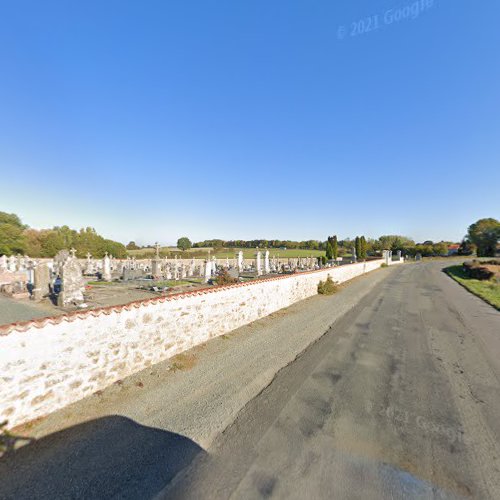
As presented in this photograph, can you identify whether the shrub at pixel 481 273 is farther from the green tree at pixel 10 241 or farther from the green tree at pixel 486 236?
the green tree at pixel 10 241

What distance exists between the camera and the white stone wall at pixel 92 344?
3.90 metres

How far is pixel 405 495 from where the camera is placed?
9.43 feet

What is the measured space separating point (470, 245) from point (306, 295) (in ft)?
298

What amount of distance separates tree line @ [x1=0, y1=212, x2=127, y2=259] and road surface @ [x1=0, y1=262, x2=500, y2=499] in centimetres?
4371

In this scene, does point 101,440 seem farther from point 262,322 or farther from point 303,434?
point 262,322

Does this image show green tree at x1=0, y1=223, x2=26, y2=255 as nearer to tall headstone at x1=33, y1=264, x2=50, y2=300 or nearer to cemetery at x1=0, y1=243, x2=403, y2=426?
tall headstone at x1=33, y1=264, x2=50, y2=300

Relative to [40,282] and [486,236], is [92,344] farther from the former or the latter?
[486,236]

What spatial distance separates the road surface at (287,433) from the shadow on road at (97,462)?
15 millimetres

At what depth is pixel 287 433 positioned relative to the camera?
388cm

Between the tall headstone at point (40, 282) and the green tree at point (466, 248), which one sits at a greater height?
the green tree at point (466, 248)

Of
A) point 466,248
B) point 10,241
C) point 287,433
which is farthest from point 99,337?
point 466,248

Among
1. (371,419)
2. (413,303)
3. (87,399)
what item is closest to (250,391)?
(371,419)


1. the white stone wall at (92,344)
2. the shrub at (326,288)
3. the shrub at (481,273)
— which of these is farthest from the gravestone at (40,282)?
the shrub at (481,273)

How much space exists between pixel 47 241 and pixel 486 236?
329 feet
